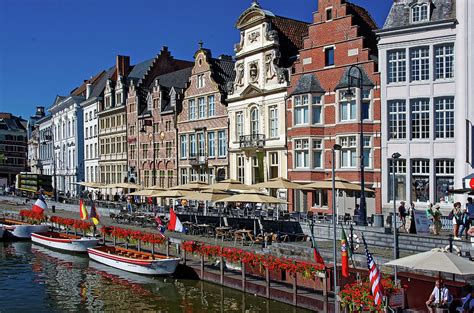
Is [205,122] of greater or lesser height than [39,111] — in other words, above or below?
below

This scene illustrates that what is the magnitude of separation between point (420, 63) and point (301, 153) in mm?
10067

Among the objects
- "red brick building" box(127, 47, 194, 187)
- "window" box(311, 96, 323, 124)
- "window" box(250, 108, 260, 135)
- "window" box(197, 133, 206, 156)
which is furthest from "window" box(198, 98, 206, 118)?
"window" box(311, 96, 323, 124)

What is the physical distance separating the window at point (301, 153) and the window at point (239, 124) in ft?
24.0

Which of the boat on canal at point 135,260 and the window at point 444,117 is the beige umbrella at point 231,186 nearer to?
the boat on canal at point 135,260

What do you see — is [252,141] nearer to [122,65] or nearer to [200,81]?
[200,81]

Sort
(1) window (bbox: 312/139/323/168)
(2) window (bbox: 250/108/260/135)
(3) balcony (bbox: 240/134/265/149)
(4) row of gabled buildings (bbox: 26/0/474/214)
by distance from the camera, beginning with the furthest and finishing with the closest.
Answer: (2) window (bbox: 250/108/260/135), (3) balcony (bbox: 240/134/265/149), (1) window (bbox: 312/139/323/168), (4) row of gabled buildings (bbox: 26/0/474/214)

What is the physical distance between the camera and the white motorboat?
34.2 metres

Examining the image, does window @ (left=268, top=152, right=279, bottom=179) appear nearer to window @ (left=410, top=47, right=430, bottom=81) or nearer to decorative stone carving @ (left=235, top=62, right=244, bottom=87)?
decorative stone carving @ (left=235, top=62, right=244, bottom=87)

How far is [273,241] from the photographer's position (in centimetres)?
2805

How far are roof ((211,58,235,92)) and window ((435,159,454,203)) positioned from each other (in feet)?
69.6

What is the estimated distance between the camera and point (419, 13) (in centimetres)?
3328

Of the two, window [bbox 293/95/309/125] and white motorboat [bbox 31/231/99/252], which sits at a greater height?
window [bbox 293/95/309/125]

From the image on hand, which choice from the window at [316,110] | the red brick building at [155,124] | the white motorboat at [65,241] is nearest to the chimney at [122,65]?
the red brick building at [155,124]

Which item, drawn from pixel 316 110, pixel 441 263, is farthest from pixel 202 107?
pixel 441 263
